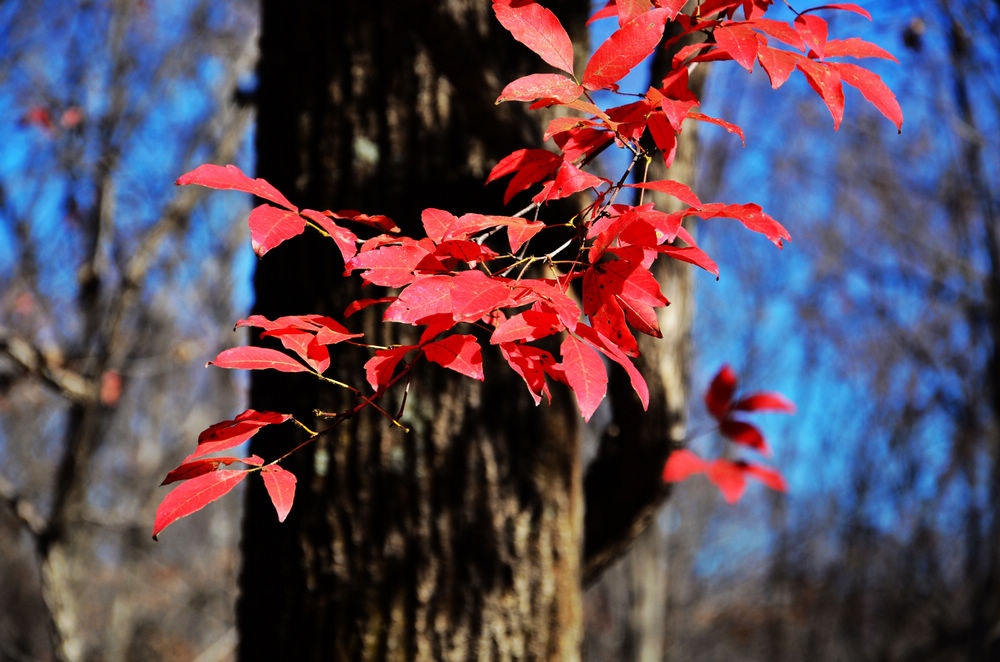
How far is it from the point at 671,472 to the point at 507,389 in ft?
1.76

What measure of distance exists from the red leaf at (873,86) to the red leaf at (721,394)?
2.92 ft

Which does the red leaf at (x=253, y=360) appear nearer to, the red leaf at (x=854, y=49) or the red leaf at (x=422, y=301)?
the red leaf at (x=422, y=301)

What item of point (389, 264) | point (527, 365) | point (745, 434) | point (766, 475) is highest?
point (389, 264)

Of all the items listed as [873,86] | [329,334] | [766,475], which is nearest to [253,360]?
[329,334]

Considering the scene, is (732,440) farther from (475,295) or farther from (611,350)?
(475,295)

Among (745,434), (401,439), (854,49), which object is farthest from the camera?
(745,434)

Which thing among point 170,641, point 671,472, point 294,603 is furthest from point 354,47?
point 170,641

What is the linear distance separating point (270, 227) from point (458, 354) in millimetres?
230

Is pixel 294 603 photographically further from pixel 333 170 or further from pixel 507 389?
pixel 333 170

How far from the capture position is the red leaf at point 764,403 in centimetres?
147

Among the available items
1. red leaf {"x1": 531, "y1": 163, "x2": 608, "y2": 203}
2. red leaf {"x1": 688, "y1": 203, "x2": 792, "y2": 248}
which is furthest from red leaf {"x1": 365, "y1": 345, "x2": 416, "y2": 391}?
red leaf {"x1": 688, "y1": 203, "x2": 792, "y2": 248}

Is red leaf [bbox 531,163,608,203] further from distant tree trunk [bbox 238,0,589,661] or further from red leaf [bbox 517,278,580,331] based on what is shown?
distant tree trunk [bbox 238,0,589,661]

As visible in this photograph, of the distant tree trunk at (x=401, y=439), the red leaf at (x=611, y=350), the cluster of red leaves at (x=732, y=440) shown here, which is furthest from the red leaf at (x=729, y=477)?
the red leaf at (x=611, y=350)

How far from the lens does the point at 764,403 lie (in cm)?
152
